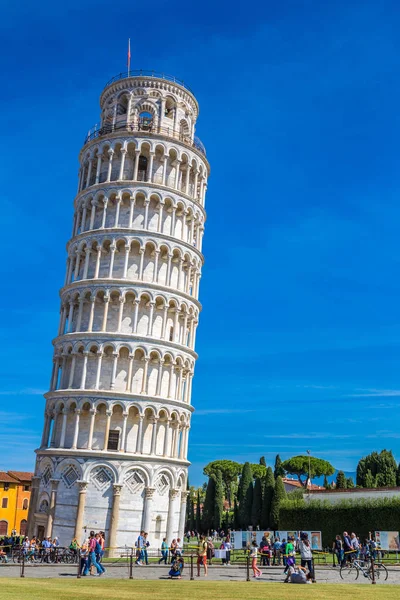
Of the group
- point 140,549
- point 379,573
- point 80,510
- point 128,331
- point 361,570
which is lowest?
point 140,549

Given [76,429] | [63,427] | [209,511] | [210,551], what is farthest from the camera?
[209,511]

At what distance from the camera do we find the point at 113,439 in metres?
49.6

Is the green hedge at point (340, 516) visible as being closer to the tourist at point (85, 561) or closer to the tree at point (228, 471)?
the tourist at point (85, 561)

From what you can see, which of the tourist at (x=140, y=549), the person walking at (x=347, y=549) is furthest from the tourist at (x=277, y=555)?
the tourist at (x=140, y=549)

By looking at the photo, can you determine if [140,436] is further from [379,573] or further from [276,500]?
[276,500]

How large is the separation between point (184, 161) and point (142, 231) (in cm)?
902

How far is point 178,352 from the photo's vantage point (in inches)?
2094

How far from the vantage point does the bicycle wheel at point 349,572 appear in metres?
28.2

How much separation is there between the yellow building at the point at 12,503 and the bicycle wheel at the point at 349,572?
250 ft

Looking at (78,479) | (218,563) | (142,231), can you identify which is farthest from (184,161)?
(218,563)

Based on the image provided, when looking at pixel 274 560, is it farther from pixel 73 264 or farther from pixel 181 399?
pixel 73 264

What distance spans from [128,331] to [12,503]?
59.4 m

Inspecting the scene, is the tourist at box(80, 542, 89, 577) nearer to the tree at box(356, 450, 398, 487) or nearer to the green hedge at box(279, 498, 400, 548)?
the green hedge at box(279, 498, 400, 548)

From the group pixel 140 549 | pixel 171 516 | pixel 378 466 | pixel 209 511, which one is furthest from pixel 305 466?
pixel 140 549
